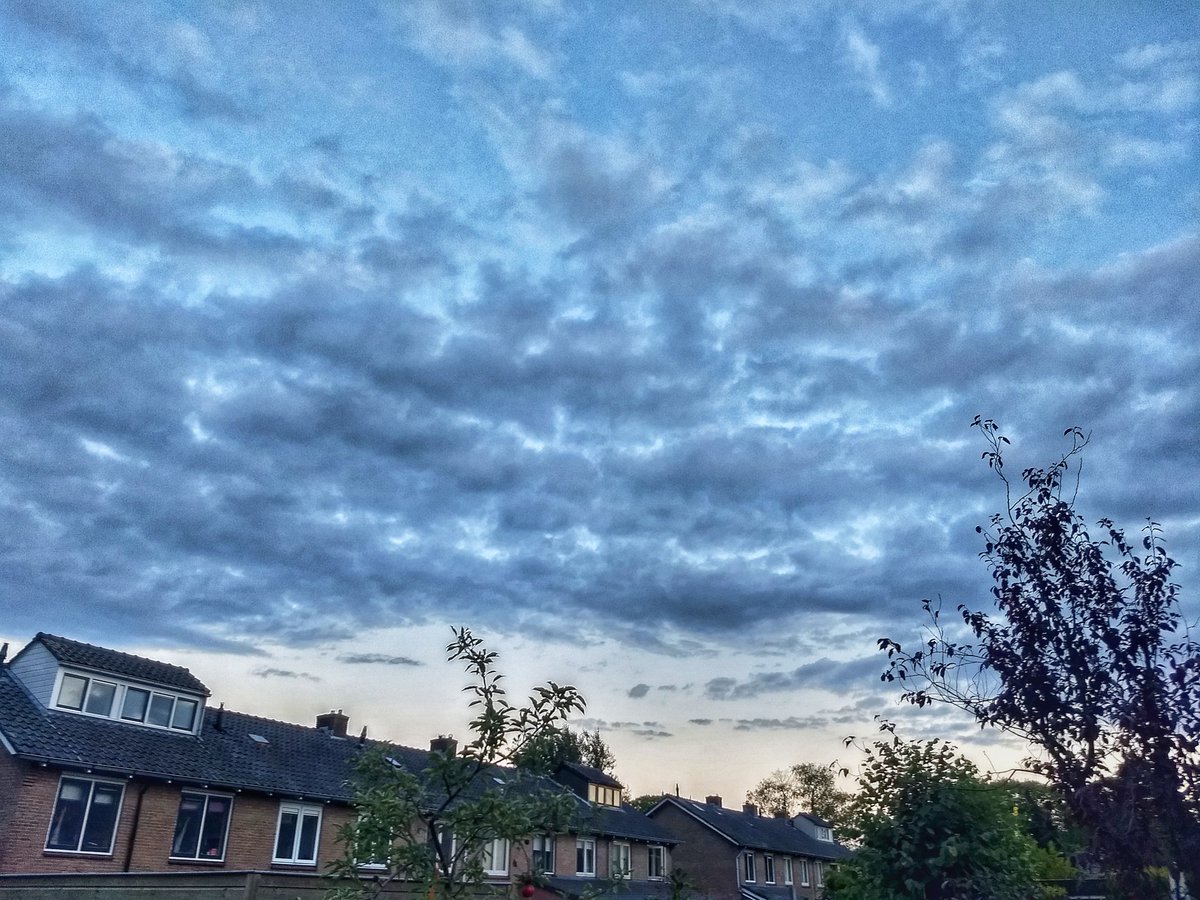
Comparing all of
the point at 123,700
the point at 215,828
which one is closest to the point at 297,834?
the point at 215,828

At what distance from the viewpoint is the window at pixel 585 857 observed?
45344 millimetres

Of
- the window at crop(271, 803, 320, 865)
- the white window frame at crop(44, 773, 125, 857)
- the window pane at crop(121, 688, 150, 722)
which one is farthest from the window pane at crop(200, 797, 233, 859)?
the window pane at crop(121, 688, 150, 722)

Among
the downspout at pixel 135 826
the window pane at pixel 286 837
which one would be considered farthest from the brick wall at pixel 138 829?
the window pane at pixel 286 837

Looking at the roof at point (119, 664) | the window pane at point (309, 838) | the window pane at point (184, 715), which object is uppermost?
the roof at point (119, 664)

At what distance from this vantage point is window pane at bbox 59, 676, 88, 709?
2806 centimetres

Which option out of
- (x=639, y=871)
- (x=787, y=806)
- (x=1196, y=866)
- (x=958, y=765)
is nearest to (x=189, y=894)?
(x=958, y=765)

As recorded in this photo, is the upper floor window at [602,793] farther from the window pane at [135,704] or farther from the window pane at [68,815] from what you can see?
the window pane at [68,815]

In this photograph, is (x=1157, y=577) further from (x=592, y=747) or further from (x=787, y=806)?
(x=787, y=806)

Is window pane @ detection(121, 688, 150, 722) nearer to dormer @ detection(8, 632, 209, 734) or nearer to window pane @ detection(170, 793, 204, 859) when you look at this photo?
dormer @ detection(8, 632, 209, 734)

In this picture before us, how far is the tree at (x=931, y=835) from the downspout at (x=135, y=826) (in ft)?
70.1

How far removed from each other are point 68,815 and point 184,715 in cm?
624

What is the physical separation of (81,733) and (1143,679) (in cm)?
2884

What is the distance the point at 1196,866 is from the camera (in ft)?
25.3

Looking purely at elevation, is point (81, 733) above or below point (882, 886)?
above
